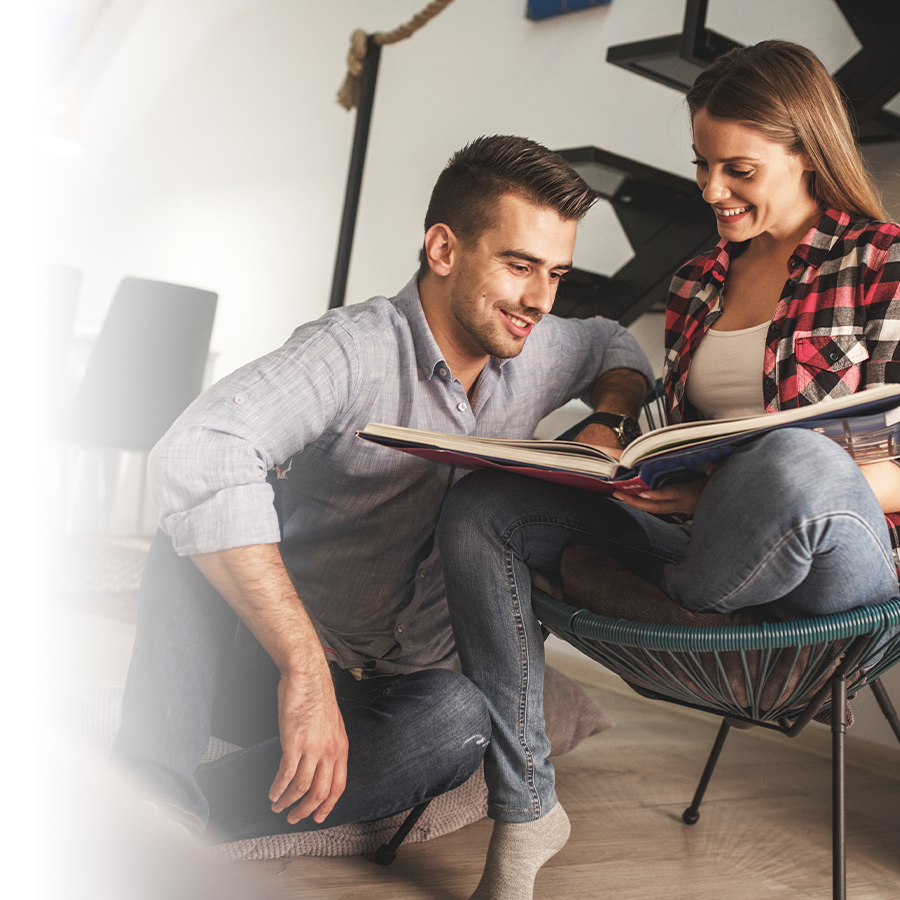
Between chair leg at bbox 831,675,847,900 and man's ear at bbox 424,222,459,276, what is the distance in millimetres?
683

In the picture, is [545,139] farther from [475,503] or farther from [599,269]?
[475,503]

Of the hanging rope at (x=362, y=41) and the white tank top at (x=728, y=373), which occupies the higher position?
the hanging rope at (x=362, y=41)

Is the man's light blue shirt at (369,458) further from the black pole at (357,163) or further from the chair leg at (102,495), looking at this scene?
the chair leg at (102,495)

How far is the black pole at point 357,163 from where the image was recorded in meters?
2.68

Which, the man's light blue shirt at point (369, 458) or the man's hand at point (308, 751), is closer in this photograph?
the man's hand at point (308, 751)

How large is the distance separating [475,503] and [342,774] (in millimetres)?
299

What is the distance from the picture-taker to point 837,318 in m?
1.07

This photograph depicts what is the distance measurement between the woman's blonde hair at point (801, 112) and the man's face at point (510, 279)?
0.25 m

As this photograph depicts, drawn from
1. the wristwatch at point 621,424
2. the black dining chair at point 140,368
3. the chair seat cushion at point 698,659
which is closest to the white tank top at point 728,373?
the wristwatch at point 621,424

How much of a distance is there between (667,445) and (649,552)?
0.88 ft

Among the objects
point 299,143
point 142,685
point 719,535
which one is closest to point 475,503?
point 719,535

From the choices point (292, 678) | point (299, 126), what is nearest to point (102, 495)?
point (299, 126)

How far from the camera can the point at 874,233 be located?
42.3 inches

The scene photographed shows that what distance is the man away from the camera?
93 centimetres
